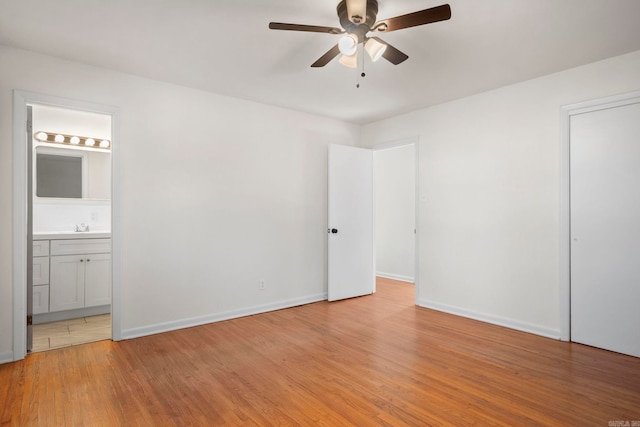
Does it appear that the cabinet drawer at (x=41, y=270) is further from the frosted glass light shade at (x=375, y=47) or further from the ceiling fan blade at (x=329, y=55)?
the frosted glass light shade at (x=375, y=47)

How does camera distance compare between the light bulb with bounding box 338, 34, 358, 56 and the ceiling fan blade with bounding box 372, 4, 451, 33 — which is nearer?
the ceiling fan blade with bounding box 372, 4, 451, 33

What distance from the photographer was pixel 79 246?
3918 mm

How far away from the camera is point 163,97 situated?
11.3 feet

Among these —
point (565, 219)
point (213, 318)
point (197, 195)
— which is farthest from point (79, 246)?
point (565, 219)

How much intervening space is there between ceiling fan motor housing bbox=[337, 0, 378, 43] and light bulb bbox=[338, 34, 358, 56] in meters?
0.09

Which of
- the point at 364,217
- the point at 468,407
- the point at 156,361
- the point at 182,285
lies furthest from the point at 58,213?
the point at 468,407

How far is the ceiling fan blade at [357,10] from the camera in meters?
1.91

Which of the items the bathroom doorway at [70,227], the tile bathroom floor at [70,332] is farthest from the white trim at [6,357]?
the bathroom doorway at [70,227]

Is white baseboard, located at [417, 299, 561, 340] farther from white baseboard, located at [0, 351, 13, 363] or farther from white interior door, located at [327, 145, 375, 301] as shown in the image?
white baseboard, located at [0, 351, 13, 363]

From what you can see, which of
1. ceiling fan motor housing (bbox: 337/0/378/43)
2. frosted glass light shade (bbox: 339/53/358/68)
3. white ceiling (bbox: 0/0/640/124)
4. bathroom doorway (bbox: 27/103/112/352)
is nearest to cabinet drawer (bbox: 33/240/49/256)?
bathroom doorway (bbox: 27/103/112/352)

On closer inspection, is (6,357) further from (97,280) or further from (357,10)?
(357,10)

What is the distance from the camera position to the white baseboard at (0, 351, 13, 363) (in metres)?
2.68

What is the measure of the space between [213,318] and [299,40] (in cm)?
290

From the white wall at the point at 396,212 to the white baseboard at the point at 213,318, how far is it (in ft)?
6.52
